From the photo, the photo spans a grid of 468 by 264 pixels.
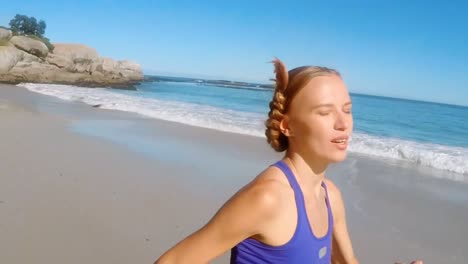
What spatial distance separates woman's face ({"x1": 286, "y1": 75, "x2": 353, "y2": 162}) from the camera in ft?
4.80

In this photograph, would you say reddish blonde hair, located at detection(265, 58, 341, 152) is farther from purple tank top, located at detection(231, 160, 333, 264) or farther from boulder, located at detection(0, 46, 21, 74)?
boulder, located at detection(0, 46, 21, 74)

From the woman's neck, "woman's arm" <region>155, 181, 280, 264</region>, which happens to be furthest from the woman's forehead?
"woman's arm" <region>155, 181, 280, 264</region>

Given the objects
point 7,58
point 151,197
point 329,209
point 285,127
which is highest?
point 7,58

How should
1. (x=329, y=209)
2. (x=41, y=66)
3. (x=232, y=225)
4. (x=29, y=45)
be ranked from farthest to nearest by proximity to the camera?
(x=29, y=45)
(x=41, y=66)
(x=329, y=209)
(x=232, y=225)

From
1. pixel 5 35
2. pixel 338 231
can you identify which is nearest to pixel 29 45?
pixel 5 35

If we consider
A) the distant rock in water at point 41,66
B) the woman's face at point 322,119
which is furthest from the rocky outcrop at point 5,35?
the woman's face at point 322,119

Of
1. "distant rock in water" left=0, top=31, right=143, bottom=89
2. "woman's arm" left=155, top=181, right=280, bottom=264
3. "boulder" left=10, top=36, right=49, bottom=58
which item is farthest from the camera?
"boulder" left=10, top=36, right=49, bottom=58

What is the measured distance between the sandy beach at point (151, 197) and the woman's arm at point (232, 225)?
2823 mm

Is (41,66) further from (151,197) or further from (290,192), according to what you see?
(290,192)

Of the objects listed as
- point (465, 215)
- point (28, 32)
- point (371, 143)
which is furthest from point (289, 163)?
point (28, 32)

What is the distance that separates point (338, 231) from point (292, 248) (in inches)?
18.4

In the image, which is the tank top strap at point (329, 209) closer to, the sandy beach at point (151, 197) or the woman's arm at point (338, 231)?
the woman's arm at point (338, 231)

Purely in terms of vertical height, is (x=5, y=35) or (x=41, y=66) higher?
(x=5, y=35)

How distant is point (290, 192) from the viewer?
56.3 inches
